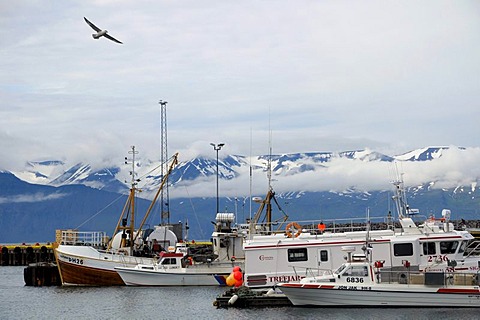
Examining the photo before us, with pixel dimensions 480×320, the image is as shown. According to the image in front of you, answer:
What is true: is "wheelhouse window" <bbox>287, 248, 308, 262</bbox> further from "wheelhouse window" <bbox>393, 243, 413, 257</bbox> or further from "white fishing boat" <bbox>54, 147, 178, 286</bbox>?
"white fishing boat" <bbox>54, 147, 178, 286</bbox>

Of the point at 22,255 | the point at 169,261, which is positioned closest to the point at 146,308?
the point at 169,261

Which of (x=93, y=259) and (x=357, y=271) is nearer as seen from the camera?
→ (x=357, y=271)

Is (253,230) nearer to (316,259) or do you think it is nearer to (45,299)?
(316,259)

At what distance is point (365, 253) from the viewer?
4547cm

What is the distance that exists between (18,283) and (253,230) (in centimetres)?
2726

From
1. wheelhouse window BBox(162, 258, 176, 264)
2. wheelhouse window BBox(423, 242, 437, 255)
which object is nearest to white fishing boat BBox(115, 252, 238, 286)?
wheelhouse window BBox(162, 258, 176, 264)

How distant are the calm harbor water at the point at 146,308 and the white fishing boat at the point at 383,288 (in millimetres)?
417

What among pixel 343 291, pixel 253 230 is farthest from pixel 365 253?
pixel 253 230

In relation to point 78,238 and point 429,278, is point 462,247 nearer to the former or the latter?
point 429,278

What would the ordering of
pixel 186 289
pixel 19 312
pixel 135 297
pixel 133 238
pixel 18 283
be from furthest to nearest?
pixel 18 283
pixel 133 238
pixel 186 289
pixel 135 297
pixel 19 312

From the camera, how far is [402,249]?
1907 inches

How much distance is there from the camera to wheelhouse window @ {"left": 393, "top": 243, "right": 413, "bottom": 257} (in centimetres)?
4822

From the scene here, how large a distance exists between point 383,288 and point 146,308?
14.1 m

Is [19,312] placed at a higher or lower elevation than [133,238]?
lower
